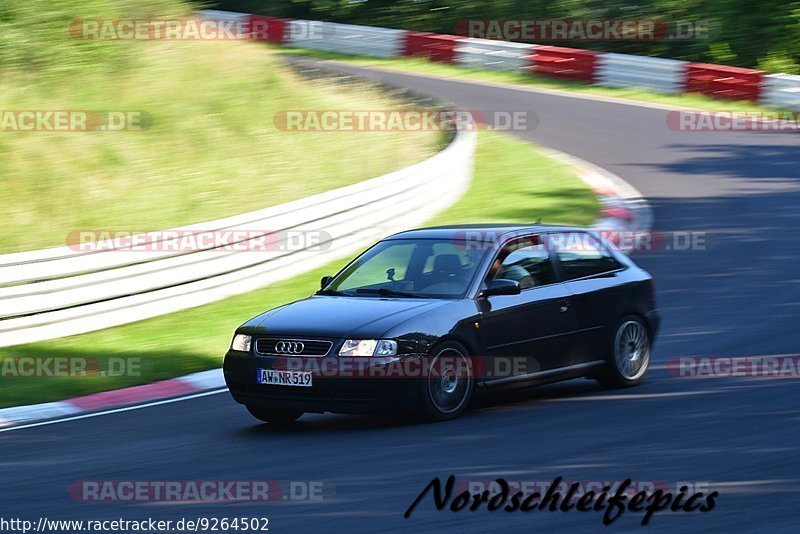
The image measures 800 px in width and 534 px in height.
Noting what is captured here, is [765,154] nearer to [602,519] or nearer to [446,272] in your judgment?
[446,272]

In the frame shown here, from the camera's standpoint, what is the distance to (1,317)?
12.5 m

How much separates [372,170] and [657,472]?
12635 millimetres

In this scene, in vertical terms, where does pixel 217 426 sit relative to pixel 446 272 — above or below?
below

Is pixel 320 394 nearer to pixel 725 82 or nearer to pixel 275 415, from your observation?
pixel 275 415

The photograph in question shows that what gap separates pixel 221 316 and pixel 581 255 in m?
5.00

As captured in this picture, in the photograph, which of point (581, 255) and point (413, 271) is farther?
point (581, 255)

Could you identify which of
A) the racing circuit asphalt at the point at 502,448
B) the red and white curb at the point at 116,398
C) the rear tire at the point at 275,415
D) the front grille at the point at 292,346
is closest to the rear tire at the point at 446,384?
the racing circuit asphalt at the point at 502,448

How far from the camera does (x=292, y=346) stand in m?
8.72

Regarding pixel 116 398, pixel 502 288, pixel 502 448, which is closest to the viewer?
pixel 502 448

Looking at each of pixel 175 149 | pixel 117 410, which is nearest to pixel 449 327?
pixel 117 410

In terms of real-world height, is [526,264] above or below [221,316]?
above

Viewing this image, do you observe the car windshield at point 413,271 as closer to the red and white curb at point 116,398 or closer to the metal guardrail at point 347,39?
the red and white curb at point 116,398

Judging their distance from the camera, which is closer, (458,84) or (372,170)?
(372,170)

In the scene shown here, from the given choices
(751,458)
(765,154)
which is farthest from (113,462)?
(765,154)
